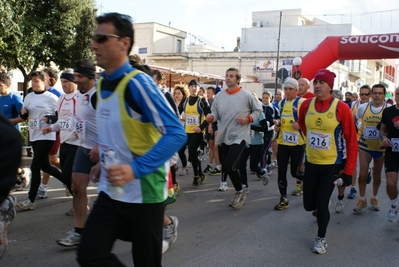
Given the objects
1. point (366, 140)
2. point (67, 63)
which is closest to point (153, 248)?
point (366, 140)

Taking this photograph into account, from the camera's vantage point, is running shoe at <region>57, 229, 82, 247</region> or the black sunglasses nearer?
the black sunglasses

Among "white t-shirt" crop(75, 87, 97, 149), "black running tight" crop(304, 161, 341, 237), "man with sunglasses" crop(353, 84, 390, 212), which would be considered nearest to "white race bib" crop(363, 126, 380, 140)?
"man with sunglasses" crop(353, 84, 390, 212)

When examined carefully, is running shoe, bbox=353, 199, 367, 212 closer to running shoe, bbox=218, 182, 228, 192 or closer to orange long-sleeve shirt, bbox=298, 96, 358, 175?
orange long-sleeve shirt, bbox=298, 96, 358, 175

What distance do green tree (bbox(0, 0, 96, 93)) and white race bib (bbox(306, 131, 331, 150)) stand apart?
35.2ft

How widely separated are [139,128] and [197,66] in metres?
39.5

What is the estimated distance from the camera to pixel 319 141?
16.6 ft

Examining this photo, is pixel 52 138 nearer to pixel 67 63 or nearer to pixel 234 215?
pixel 234 215

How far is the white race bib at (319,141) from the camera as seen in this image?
5023mm

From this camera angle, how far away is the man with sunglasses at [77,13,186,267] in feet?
8.07

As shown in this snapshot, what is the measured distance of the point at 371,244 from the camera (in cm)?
526

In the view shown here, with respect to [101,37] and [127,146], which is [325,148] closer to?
[127,146]

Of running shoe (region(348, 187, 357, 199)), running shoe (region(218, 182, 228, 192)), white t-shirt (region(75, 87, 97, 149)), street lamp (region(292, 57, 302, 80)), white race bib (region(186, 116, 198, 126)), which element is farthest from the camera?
street lamp (region(292, 57, 302, 80))

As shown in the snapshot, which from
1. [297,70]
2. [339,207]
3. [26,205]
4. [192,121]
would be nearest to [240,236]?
[339,207]

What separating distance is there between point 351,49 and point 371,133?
6.53m
